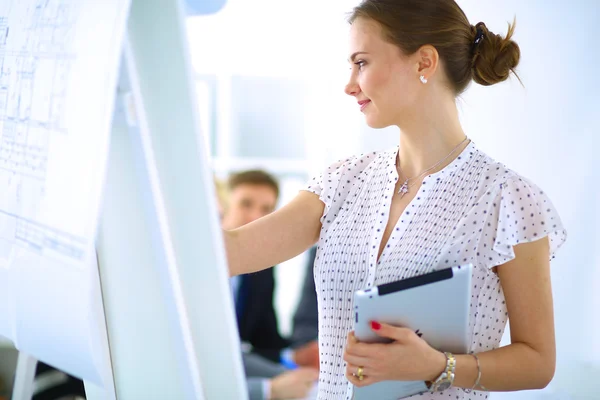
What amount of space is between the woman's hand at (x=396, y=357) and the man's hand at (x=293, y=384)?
5.57ft

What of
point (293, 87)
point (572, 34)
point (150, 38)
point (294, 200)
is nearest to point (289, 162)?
point (293, 87)

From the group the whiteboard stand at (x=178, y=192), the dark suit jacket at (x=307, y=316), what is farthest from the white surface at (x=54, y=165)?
the dark suit jacket at (x=307, y=316)

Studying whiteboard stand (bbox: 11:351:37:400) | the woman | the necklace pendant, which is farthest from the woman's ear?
whiteboard stand (bbox: 11:351:37:400)

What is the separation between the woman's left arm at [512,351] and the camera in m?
1.00

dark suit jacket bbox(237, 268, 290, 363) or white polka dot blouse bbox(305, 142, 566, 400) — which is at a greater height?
white polka dot blouse bbox(305, 142, 566, 400)

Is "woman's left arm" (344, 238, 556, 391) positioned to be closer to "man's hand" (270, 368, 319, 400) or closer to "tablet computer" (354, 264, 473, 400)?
"tablet computer" (354, 264, 473, 400)

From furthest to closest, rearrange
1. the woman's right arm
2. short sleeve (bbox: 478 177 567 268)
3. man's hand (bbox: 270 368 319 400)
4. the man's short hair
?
1. the man's short hair
2. man's hand (bbox: 270 368 319 400)
3. the woman's right arm
4. short sleeve (bbox: 478 177 567 268)

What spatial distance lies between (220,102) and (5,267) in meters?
3.91

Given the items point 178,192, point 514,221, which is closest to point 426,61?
point 514,221

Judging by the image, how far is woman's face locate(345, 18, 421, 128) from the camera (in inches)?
48.3

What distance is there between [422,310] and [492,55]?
566 millimetres

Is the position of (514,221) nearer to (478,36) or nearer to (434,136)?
(434,136)

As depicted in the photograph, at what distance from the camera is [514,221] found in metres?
1.10

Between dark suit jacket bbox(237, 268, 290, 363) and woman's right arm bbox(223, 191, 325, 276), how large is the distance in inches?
67.7
